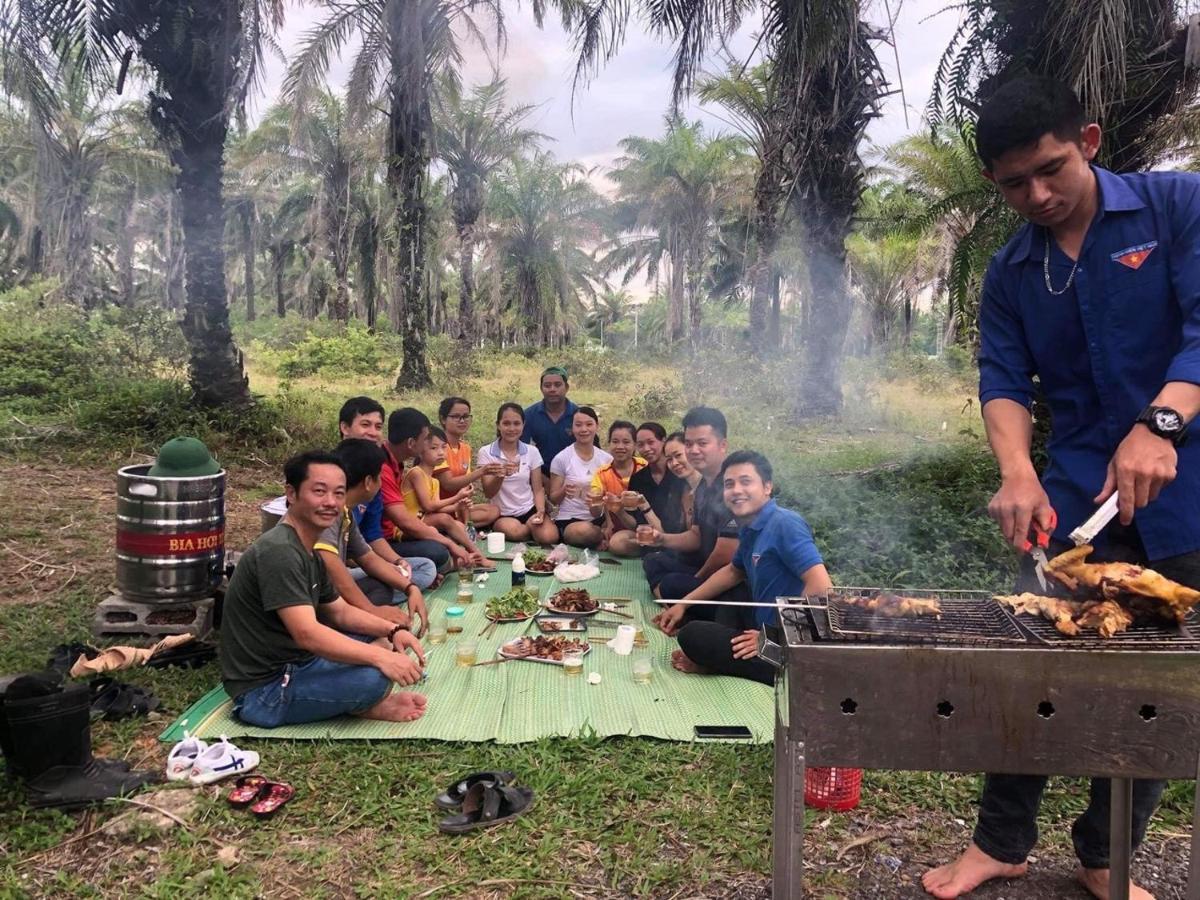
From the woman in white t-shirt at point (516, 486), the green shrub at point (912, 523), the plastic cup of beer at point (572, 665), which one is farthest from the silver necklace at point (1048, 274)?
the woman in white t-shirt at point (516, 486)

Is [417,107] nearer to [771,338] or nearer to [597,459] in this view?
[597,459]

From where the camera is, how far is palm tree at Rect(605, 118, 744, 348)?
34344 mm

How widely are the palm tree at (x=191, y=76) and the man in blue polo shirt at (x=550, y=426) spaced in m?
4.98

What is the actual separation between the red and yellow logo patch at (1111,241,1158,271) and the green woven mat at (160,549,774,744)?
2.65 metres

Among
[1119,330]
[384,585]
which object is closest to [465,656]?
[384,585]

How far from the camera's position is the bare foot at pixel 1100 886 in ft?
8.77

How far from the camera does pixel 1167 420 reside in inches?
78.7

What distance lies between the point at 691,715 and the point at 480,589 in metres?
2.66

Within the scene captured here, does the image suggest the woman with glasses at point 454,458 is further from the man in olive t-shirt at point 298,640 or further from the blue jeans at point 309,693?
the blue jeans at point 309,693

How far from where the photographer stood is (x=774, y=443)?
1302 centimetres

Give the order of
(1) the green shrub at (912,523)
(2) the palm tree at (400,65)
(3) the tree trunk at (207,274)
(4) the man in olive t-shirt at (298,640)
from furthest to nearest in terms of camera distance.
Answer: (2) the palm tree at (400,65) → (3) the tree trunk at (207,274) → (1) the green shrub at (912,523) → (4) the man in olive t-shirt at (298,640)

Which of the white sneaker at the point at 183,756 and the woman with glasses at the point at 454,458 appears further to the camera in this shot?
the woman with glasses at the point at 454,458

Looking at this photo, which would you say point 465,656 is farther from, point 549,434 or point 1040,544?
point 549,434

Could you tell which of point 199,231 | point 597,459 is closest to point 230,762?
point 597,459
